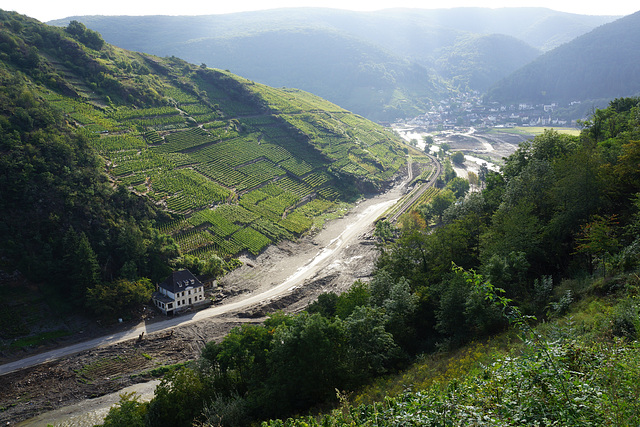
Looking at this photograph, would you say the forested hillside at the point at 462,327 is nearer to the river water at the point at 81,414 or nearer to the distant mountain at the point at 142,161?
the river water at the point at 81,414

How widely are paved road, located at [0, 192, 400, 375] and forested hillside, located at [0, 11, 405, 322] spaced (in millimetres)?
4110

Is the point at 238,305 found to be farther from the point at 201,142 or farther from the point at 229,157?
the point at 201,142

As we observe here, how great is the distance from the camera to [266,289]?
5341cm

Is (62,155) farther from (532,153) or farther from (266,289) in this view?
(532,153)

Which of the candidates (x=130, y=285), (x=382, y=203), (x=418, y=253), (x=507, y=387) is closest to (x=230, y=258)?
(x=130, y=285)

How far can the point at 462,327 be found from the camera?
2273 centimetres

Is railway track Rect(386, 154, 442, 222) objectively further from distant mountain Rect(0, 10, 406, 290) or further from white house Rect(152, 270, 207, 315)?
white house Rect(152, 270, 207, 315)

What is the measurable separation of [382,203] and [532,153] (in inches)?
1951

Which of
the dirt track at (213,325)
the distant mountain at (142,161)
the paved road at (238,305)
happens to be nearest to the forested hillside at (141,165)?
the distant mountain at (142,161)

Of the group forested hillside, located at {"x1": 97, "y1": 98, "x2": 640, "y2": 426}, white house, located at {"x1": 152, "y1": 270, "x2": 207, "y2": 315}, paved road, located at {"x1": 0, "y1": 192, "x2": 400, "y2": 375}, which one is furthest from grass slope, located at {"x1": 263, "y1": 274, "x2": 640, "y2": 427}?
white house, located at {"x1": 152, "y1": 270, "x2": 207, "y2": 315}

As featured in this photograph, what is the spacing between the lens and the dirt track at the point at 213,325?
3462 centimetres

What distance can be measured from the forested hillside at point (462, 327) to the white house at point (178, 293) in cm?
2119

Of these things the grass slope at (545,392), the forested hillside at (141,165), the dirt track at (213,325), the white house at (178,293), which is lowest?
the dirt track at (213,325)

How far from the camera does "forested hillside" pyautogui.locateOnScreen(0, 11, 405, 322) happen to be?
149 feet
